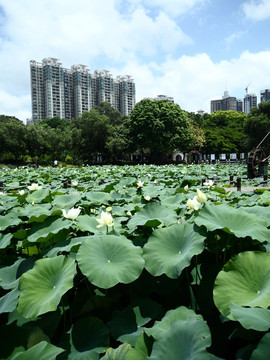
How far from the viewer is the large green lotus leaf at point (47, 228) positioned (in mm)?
1669

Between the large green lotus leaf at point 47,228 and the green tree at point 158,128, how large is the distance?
106 feet

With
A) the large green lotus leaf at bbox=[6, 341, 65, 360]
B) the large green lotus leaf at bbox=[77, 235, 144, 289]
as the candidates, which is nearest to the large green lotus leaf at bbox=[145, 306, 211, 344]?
the large green lotus leaf at bbox=[77, 235, 144, 289]

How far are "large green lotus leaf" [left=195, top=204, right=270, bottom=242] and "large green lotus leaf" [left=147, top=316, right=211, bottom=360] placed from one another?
53 cm

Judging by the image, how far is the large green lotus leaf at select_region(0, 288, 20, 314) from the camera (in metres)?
1.20

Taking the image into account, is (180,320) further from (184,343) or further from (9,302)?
(9,302)

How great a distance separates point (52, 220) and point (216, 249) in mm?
1083

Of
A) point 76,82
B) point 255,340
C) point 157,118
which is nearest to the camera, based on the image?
point 255,340

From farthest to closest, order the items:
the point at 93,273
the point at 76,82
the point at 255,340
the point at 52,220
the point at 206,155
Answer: the point at 76,82
the point at 206,155
the point at 52,220
the point at 93,273
the point at 255,340

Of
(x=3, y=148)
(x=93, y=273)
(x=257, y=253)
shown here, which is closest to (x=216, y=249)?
(x=257, y=253)

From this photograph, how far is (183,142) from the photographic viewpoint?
35.5 meters

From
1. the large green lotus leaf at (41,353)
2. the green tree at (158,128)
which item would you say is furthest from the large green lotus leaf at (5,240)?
the green tree at (158,128)

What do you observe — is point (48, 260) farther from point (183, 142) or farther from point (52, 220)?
point (183, 142)

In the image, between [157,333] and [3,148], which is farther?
[3,148]

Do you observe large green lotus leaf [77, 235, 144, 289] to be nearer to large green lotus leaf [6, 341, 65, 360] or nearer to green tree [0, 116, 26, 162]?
large green lotus leaf [6, 341, 65, 360]
